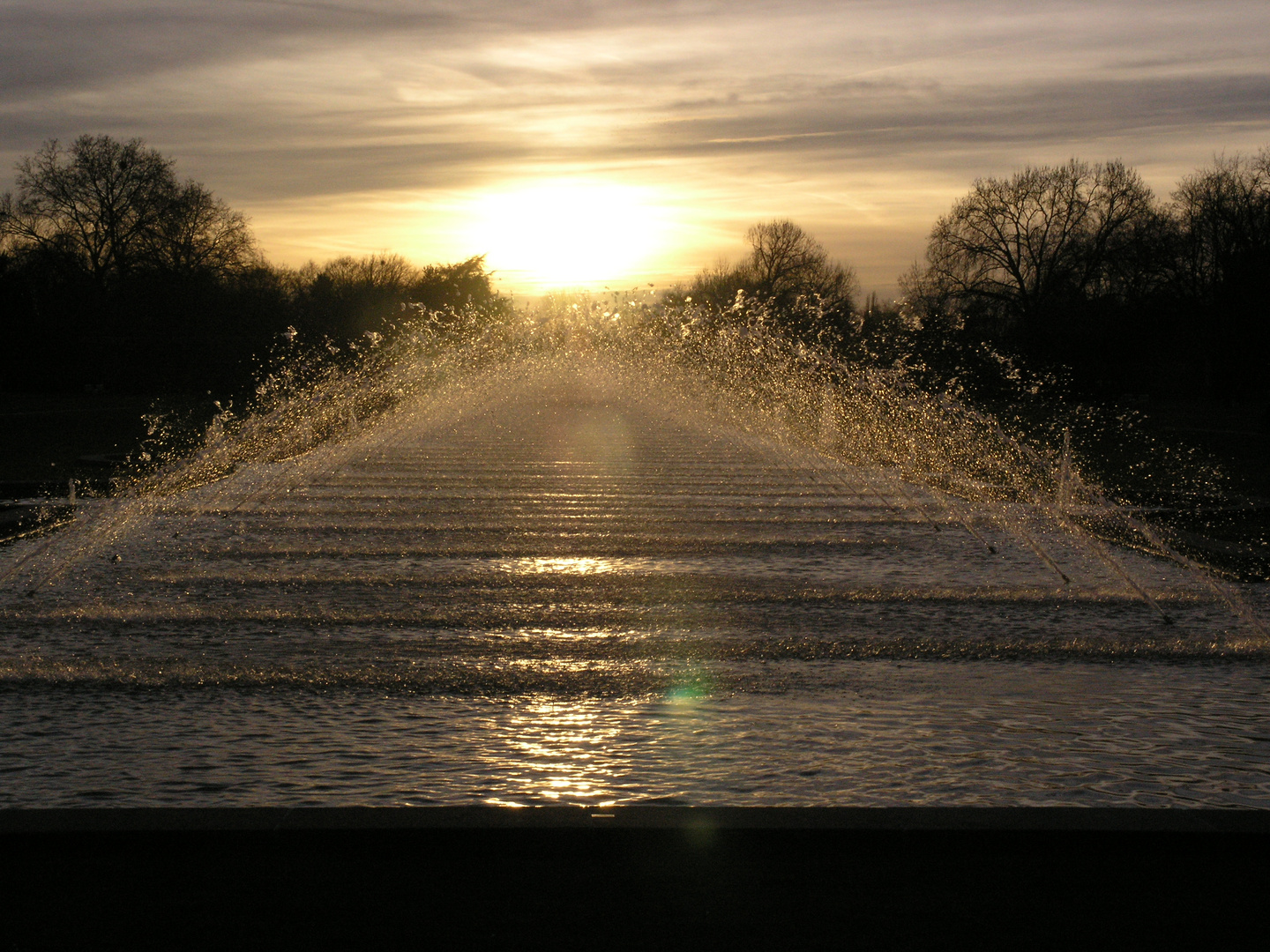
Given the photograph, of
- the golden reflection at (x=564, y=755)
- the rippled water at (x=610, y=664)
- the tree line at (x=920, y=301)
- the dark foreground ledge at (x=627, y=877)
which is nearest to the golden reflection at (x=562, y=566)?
the rippled water at (x=610, y=664)

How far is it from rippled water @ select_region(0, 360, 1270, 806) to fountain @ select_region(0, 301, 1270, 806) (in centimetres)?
3

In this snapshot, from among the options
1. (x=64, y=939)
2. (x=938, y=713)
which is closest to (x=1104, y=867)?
(x=938, y=713)

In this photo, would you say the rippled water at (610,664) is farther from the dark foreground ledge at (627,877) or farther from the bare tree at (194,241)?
the bare tree at (194,241)

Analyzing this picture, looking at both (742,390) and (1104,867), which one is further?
(742,390)

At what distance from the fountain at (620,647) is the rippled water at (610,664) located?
0.09ft

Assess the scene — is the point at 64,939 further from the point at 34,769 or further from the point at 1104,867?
the point at 1104,867

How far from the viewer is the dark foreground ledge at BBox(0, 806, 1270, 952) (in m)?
3.91

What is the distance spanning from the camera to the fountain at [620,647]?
5.34 metres

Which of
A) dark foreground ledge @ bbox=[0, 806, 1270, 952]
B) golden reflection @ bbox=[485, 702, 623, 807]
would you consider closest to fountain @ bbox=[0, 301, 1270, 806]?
golden reflection @ bbox=[485, 702, 623, 807]

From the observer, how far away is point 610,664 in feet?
24.1

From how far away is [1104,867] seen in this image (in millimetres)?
4387

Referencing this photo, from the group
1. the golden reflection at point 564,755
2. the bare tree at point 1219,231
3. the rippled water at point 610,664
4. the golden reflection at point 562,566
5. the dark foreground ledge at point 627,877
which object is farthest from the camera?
the bare tree at point 1219,231

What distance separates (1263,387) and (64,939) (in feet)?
173

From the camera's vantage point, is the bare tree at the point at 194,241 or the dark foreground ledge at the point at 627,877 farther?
the bare tree at the point at 194,241
